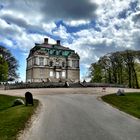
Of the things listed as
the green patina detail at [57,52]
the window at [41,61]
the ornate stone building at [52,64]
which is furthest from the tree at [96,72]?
the window at [41,61]

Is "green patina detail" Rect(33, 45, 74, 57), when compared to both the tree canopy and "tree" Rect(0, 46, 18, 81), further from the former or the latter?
the tree canopy

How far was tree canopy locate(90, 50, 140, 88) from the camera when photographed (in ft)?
307

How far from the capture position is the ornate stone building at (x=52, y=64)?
115 m

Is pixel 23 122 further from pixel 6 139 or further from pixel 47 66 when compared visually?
pixel 47 66

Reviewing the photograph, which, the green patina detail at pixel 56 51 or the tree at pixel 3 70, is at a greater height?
the green patina detail at pixel 56 51

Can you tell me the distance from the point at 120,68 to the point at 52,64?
110 feet

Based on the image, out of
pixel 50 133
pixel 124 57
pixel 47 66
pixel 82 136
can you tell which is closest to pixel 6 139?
pixel 50 133

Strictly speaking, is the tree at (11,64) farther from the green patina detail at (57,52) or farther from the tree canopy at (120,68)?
the tree canopy at (120,68)

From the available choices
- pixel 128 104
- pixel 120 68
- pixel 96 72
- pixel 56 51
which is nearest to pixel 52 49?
pixel 56 51

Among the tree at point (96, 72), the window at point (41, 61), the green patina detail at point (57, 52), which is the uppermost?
the green patina detail at point (57, 52)

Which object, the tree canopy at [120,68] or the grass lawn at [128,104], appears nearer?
the grass lawn at [128,104]

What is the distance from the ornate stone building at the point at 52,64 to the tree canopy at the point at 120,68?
18751 millimetres

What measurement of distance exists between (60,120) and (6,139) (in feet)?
23.1

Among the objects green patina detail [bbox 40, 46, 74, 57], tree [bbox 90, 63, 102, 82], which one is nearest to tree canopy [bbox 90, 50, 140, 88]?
tree [bbox 90, 63, 102, 82]
